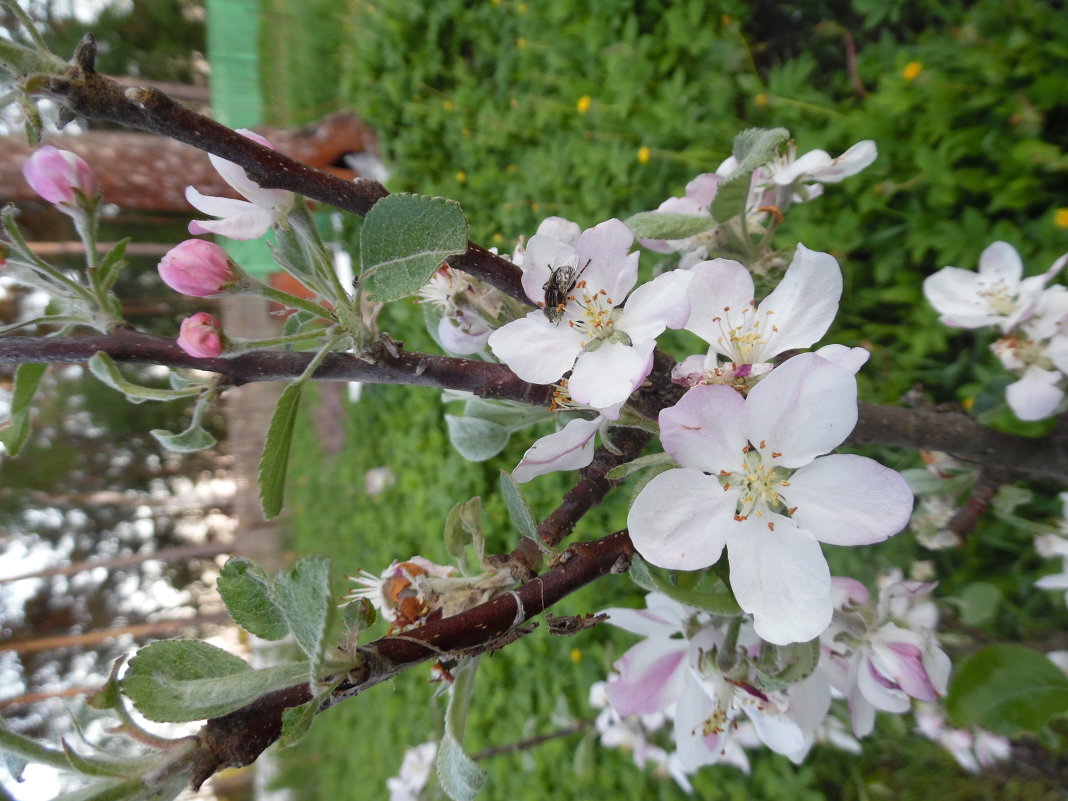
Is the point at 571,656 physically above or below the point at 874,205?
below

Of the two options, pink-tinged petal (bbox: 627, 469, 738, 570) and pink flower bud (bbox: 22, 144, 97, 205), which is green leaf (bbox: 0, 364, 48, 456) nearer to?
pink flower bud (bbox: 22, 144, 97, 205)

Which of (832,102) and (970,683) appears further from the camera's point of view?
(832,102)

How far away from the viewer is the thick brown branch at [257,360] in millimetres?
529

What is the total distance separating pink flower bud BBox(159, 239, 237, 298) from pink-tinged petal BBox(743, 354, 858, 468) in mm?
420

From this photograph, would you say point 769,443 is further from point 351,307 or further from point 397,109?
point 397,109

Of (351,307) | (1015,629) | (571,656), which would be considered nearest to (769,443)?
(351,307)

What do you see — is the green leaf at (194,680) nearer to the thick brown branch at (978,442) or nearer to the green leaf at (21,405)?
the green leaf at (21,405)

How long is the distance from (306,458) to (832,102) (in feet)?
16.3

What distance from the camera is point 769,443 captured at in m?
0.50

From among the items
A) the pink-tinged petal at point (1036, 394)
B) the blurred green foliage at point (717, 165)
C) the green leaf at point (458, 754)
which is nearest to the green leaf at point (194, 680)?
the green leaf at point (458, 754)

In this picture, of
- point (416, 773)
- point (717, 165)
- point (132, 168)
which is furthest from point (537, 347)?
point (132, 168)

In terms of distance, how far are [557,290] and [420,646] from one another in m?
0.28

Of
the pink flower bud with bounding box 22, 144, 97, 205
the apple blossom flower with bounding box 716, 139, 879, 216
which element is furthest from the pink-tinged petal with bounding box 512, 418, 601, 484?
the pink flower bud with bounding box 22, 144, 97, 205

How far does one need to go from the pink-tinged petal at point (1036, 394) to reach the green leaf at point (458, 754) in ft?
2.30
